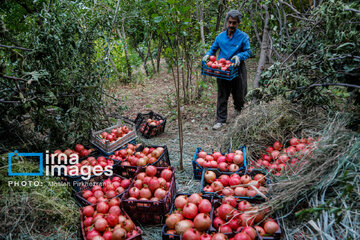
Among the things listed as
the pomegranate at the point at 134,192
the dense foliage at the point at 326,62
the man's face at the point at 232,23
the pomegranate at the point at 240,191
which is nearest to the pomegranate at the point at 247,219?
the pomegranate at the point at 240,191

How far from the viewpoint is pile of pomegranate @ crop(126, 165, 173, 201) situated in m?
2.61

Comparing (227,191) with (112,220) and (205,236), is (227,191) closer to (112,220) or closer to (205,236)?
(205,236)

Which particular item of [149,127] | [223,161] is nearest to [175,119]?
[149,127]

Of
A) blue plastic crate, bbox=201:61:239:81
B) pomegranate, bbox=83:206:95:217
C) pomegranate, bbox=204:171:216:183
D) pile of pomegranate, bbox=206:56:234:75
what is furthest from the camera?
pile of pomegranate, bbox=206:56:234:75

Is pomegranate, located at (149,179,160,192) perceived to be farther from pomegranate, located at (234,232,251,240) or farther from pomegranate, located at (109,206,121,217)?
pomegranate, located at (234,232,251,240)

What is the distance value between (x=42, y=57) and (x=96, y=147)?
150cm

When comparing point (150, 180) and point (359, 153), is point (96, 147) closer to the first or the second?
point (150, 180)

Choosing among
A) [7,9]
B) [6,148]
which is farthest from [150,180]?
[7,9]

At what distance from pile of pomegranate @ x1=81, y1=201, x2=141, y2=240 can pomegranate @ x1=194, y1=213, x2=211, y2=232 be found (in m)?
0.57

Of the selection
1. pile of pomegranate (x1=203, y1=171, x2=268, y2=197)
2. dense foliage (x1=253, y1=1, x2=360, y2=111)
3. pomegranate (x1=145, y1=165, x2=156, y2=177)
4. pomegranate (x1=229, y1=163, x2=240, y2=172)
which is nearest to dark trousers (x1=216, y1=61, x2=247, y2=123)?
dense foliage (x1=253, y1=1, x2=360, y2=111)

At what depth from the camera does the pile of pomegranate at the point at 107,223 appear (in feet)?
7.17

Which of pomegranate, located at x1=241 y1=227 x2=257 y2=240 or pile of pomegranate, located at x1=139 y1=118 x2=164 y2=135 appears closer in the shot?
pomegranate, located at x1=241 y1=227 x2=257 y2=240

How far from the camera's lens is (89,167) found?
3.05m

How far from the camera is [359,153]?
2.00 metres
